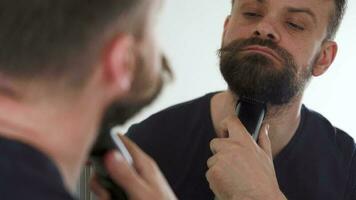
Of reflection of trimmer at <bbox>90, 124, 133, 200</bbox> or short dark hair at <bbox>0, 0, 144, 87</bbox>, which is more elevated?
short dark hair at <bbox>0, 0, 144, 87</bbox>

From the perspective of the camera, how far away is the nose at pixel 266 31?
1.03 metres

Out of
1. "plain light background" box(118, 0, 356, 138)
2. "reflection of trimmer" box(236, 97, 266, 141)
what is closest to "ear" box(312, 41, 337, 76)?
"reflection of trimmer" box(236, 97, 266, 141)

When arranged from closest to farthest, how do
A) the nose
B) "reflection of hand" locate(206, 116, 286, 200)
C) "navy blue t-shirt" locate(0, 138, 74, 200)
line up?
"navy blue t-shirt" locate(0, 138, 74, 200) < "reflection of hand" locate(206, 116, 286, 200) < the nose

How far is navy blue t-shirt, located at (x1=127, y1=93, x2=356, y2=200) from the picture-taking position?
1.07 meters

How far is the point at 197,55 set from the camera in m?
1.74

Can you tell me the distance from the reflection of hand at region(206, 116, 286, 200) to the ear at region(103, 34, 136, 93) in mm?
446

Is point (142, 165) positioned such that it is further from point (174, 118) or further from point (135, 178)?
point (174, 118)

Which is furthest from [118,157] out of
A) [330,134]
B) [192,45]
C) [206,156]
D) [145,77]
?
[192,45]

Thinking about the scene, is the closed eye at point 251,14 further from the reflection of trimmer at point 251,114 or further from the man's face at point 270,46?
the reflection of trimmer at point 251,114

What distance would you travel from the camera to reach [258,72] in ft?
3.39

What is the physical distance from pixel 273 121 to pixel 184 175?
0.81ft

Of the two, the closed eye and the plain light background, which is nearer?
the closed eye

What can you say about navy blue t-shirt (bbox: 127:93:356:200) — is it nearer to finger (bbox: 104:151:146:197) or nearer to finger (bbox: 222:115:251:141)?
finger (bbox: 222:115:251:141)

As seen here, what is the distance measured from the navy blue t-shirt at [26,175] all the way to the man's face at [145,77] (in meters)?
0.10
